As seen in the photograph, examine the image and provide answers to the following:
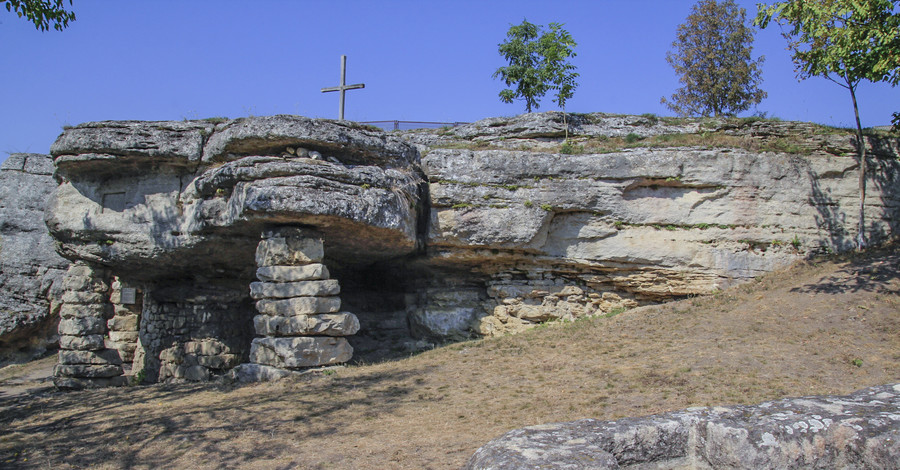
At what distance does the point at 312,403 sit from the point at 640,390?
14.0 ft

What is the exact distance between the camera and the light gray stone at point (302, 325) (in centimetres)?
1029

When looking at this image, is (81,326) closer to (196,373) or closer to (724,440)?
(196,373)

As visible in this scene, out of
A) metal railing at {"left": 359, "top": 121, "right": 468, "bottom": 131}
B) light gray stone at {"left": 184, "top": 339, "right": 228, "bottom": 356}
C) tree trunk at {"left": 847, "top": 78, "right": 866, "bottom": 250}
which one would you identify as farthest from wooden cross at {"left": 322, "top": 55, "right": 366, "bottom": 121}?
tree trunk at {"left": 847, "top": 78, "right": 866, "bottom": 250}

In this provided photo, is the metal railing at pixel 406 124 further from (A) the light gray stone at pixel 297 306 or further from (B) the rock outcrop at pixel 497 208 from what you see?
(A) the light gray stone at pixel 297 306

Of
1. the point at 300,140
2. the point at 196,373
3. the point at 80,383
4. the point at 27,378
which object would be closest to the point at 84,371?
the point at 80,383

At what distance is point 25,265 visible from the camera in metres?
17.2

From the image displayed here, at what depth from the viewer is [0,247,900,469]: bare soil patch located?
686cm

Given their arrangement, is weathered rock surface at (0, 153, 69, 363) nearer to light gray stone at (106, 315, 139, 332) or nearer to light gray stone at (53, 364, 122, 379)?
light gray stone at (106, 315, 139, 332)

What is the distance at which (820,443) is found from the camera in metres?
3.99

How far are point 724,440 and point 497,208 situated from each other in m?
8.68

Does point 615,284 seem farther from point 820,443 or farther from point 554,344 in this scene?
point 820,443

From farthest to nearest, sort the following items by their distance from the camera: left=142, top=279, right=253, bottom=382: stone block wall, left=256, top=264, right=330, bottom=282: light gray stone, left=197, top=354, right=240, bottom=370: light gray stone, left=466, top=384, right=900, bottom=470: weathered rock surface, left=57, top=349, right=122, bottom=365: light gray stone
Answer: left=142, top=279, right=253, bottom=382: stone block wall < left=197, top=354, right=240, bottom=370: light gray stone < left=57, top=349, right=122, bottom=365: light gray stone < left=256, top=264, right=330, bottom=282: light gray stone < left=466, top=384, right=900, bottom=470: weathered rock surface

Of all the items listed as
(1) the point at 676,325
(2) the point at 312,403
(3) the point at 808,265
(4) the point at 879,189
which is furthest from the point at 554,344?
(4) the point at 879,189

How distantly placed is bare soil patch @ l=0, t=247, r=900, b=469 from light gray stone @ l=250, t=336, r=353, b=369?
418 mm
